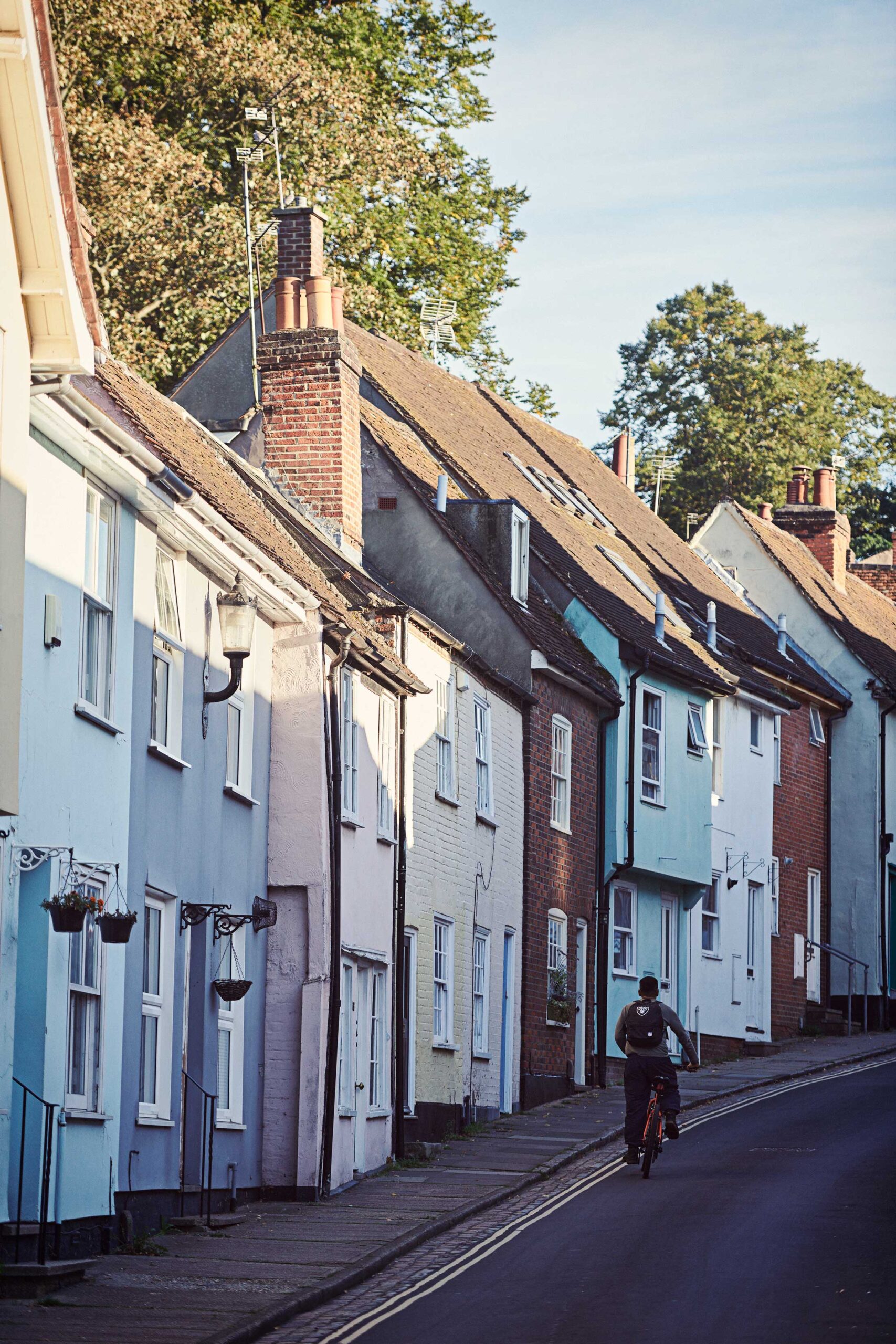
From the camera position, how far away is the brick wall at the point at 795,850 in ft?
125

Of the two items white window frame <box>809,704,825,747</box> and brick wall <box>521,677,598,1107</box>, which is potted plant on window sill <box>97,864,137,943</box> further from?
white window frame <box>809,704,825,747</box>

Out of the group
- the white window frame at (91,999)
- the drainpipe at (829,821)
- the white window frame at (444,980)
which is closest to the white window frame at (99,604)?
the white window frame at (91,999)

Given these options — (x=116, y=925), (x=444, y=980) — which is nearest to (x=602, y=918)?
(x=444, y=980)

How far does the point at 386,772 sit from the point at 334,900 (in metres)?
3.18

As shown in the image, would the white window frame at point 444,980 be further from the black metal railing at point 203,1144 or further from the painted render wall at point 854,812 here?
the painted render wall at point 854,812

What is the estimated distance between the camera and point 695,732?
3297cm

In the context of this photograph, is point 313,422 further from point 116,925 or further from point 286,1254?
point 286,1254

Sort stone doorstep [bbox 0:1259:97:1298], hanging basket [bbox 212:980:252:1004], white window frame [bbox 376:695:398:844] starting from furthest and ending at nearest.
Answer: white window frame [bbox 376:695:398:844] < hanging basket [bbox 212:980:252:1004] < stone doorstep [bbox 0:1259:97:1298]

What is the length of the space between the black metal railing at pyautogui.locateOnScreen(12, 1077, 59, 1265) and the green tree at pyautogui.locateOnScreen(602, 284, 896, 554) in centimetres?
4662

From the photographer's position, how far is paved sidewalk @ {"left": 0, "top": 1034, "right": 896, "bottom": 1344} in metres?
11.2

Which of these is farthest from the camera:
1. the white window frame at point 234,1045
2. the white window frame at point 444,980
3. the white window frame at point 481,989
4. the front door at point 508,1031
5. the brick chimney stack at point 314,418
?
the front door at point 508,1031

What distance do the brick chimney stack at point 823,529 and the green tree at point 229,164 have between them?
9716 millimetres

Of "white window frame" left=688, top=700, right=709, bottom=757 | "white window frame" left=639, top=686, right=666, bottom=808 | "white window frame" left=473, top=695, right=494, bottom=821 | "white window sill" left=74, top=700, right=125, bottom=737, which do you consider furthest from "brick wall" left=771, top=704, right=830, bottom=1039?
"white window sill" left=74, top=700, right=125, bottom=737

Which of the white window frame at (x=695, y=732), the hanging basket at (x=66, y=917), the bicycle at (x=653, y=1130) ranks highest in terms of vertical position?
the white window frame at (x=695, y=732)
